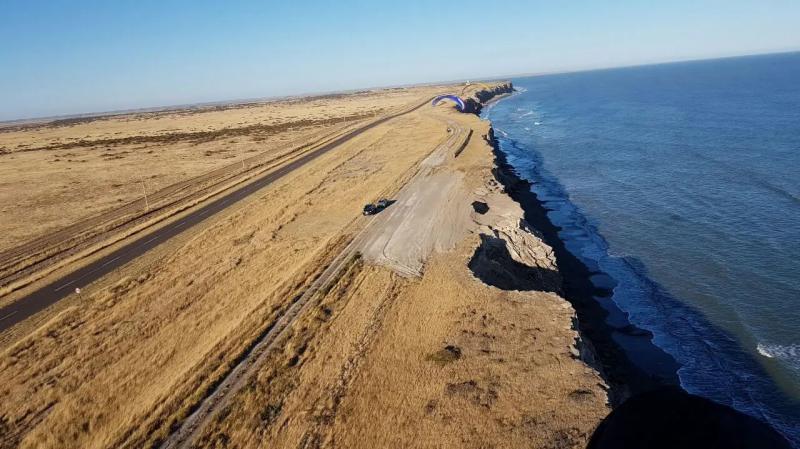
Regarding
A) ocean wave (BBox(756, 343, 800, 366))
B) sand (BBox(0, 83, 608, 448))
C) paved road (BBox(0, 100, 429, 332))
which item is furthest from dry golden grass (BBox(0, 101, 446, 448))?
ocean wave (BBox(756, 343, 800, 366))

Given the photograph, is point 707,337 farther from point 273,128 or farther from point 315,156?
point 273,128

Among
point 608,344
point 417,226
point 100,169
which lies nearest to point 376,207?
point 417,226

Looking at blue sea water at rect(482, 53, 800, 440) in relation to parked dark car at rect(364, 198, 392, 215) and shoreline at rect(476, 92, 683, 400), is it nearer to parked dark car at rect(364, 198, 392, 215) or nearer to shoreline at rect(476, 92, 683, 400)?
shoreline at rect(476, 92, 683, 400)

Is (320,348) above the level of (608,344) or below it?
above

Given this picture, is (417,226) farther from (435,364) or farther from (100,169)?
(100,169)

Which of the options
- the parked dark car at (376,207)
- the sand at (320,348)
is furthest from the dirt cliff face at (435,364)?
the parked dark car at (376,207)

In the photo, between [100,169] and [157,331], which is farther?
[100,169]
